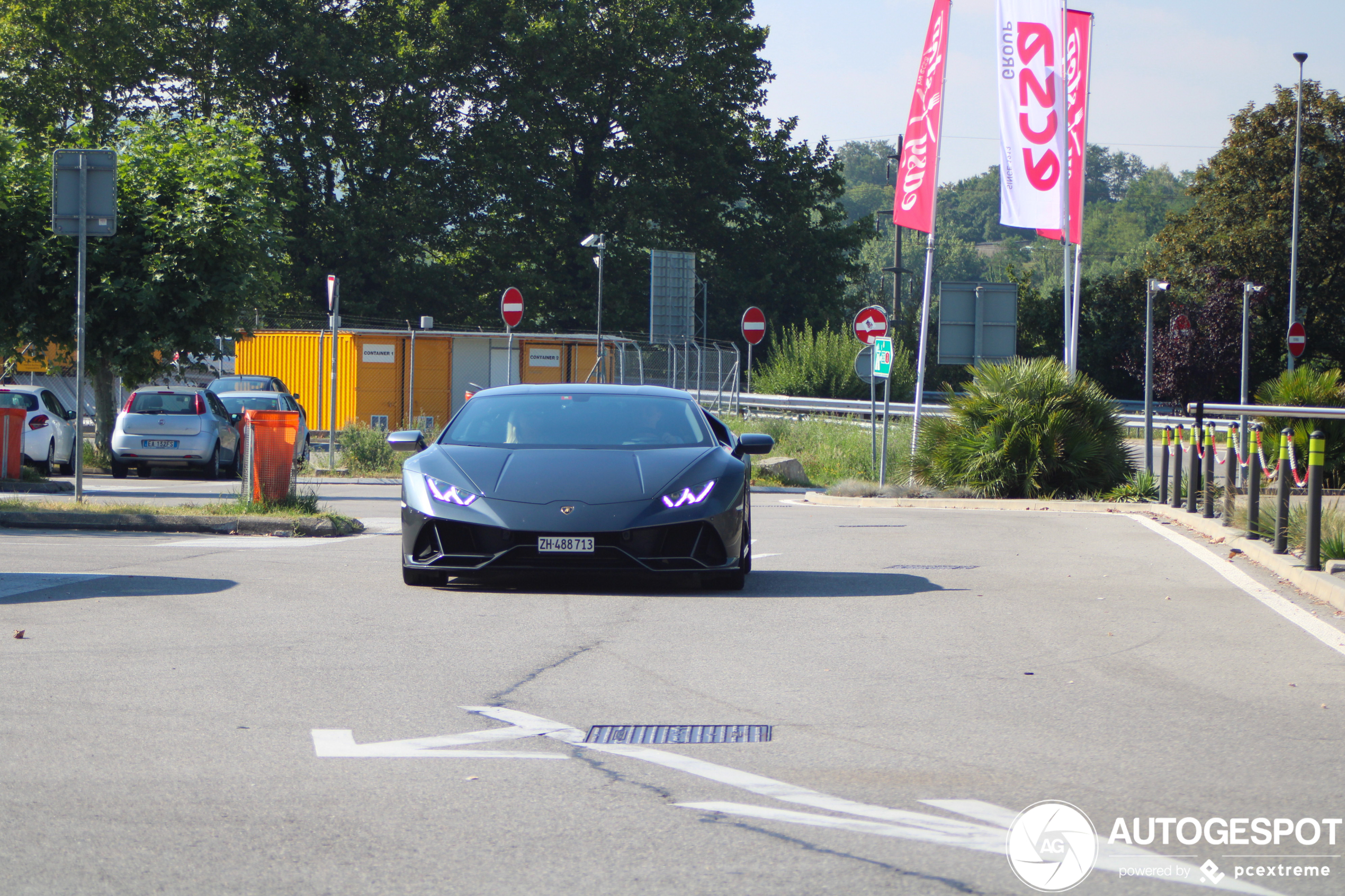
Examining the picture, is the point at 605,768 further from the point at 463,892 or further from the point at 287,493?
the point at 287,493

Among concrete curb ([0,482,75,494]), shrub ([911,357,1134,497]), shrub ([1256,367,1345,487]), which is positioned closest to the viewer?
concrete curb ([0,482,75,494])

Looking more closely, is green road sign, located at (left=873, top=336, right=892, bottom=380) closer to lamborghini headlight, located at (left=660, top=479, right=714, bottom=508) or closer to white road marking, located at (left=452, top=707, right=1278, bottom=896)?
lamborghini headlight, located at (left=660, top=479, right=714, bottom=508)

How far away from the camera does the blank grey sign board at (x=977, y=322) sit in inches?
907

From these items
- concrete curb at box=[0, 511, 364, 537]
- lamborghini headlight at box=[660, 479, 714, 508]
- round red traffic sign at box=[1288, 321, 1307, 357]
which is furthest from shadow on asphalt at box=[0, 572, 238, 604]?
round red traffic sign at box=[1288, 321, 1307, 357]

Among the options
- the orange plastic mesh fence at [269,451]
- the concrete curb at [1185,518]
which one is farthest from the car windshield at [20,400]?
the concrete curb at [1185,518]

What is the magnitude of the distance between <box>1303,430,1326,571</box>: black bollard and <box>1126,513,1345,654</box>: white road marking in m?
0.42

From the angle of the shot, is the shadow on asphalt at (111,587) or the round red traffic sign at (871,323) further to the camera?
the round red traffic sign at (871,323)

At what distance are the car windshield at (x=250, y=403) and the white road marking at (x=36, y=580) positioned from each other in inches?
698

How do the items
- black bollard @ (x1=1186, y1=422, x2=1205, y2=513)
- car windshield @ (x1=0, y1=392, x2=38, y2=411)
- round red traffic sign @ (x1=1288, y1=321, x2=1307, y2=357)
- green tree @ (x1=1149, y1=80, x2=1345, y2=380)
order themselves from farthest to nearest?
green tree @ (x1=1149, y1=80, x2=1345, y2=380), round red traffic sign @ (x1=1288, y1=321, x2=1307, y2=357), car windshield @ (x1=0, y1=392, x2=38, y2=411), black bollard @ (x1=1186, y1=422, x2=1205, y2=513)

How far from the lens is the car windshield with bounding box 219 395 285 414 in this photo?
27.5 meters

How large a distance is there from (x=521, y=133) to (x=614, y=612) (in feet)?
147

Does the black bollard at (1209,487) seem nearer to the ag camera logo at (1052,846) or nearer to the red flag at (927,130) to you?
the red flag at (927,130)

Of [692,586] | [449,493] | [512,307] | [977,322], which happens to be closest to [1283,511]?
[692,586]

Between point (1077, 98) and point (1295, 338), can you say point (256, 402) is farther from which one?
point (1295, 338)
